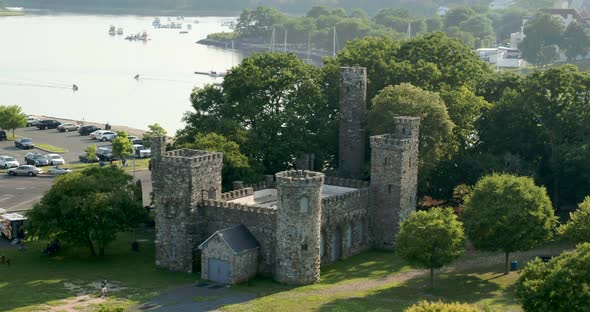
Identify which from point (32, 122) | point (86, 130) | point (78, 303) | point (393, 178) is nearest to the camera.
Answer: point (78, 303)

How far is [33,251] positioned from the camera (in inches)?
2530

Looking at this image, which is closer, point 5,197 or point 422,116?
point 422,116

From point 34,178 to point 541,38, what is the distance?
11436cm

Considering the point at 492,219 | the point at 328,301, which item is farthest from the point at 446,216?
the point at 328,301

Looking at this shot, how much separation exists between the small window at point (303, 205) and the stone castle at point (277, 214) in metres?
0.05

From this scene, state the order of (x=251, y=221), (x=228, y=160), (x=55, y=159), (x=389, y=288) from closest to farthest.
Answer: (x=389, y=288), (x=251, y=221), (x=228, y=160), (x=55, y=159)

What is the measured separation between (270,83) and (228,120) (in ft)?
23.3

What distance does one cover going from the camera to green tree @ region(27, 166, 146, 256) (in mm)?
61125

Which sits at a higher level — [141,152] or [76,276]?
[141,152]

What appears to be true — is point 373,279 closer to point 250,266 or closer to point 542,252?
point 250,266

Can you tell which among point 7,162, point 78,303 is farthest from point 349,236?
point 7,162

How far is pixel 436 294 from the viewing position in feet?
178

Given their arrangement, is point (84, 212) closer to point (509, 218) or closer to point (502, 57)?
point (509, 218)

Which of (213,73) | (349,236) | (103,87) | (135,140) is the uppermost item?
(213,73)
